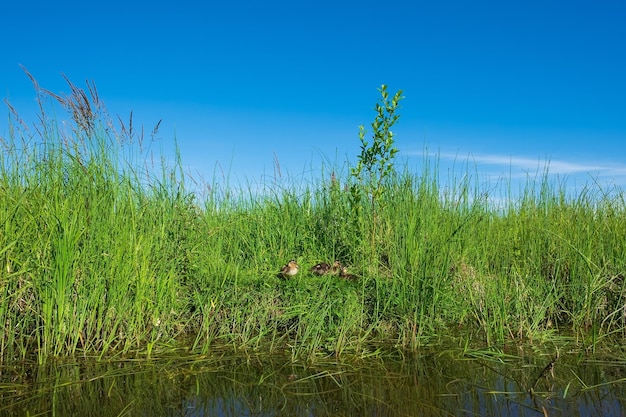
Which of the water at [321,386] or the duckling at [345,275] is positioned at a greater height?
the duckling at [345,275]

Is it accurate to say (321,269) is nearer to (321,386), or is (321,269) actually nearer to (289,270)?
(289,270)

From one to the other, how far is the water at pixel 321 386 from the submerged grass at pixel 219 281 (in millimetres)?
262

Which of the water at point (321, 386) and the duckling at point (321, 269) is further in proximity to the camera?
the duckling at point (321, 269)

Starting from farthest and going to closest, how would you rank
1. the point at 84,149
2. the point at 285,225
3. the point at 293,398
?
the point at 285,225, the point at 84,149, the point at 293,398

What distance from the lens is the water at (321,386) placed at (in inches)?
97.6

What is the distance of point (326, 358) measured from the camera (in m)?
3.27

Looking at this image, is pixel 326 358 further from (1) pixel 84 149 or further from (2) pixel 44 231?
(1) pixel 84 149

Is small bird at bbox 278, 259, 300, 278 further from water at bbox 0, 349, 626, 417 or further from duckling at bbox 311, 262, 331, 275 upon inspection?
water at bbox 0, 349, 626, 417

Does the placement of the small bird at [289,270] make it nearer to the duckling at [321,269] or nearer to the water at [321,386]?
the duckling at [321,269]

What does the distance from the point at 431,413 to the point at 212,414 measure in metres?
1.09

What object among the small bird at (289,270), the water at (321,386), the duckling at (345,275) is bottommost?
the water at (321,386)

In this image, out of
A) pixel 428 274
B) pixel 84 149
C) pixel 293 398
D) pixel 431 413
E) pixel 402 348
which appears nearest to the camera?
pixel 431 413

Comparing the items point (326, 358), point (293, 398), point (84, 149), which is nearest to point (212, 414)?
point (293, 398)

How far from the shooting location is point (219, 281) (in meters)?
4.20
